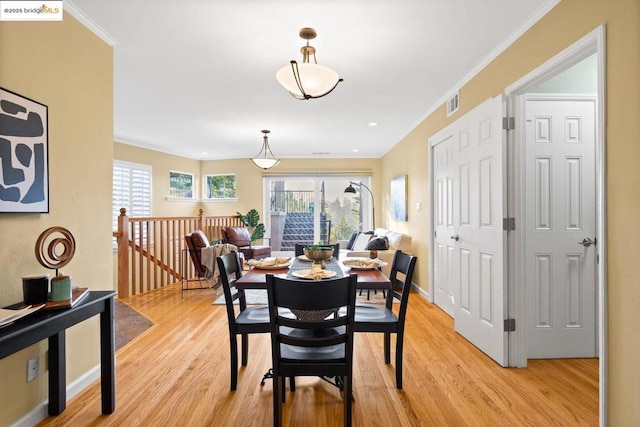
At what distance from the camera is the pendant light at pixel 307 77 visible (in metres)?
2.24

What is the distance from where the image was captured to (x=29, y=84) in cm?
189

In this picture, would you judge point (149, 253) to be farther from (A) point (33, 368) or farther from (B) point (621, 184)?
(B) point (621, 184)

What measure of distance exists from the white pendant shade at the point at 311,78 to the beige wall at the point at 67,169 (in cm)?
132

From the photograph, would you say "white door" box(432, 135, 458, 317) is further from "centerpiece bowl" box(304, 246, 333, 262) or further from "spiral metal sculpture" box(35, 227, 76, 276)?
"spiral metal sculpture" box(35, 227, 76, 276)

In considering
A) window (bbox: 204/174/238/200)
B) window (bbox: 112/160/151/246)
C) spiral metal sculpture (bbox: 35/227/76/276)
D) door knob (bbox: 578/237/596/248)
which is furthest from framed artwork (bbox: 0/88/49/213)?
window (bbox: 204/174/238/200)

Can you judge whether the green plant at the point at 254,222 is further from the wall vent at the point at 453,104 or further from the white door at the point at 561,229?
the white door at the point at 561,229

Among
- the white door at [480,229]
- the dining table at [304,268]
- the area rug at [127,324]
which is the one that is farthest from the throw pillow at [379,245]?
the area rug at [127,324]

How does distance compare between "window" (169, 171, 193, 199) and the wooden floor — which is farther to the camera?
"window" (169, 171, 193, 199)

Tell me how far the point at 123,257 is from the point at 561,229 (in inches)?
204

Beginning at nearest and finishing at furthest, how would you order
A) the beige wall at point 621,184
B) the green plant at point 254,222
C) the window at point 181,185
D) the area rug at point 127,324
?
the beige wall at point 621,184
the area rug at point 127,324
the window at point 181,185
the green plant at point 254,222

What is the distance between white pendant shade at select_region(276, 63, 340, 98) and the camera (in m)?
2.24

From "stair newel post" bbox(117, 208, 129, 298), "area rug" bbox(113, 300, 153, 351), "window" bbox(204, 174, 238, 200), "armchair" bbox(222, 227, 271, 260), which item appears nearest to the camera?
"area rug" bbox(113, 300, 153, 351)

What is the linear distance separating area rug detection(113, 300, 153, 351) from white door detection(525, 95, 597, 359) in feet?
11.6

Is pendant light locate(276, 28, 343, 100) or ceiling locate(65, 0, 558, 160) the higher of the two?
ceiling locate(65, 0, 558, 160)
